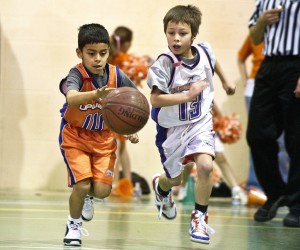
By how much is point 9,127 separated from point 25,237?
4195 millimetres

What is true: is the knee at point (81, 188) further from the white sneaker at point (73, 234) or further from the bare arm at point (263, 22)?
the bare arm at point (263, 22)

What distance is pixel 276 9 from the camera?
6469 millimetres

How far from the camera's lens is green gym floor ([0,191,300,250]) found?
514 centimetres

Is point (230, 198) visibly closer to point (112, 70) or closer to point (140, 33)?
point (140, 33)

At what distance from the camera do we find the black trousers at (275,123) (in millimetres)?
6414

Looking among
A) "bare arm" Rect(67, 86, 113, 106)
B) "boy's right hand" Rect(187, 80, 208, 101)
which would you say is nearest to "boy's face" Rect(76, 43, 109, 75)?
"bare arm" Rect(67, 86, 113, 106)

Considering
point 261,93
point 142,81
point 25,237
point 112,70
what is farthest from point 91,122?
point 142,81

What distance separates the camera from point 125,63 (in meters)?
8.49

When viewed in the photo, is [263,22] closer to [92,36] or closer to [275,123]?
[275,123]

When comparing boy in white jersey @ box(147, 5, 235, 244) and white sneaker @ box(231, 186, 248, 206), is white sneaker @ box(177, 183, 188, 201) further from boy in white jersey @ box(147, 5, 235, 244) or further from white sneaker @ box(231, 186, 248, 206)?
boy in white jersey @ box(147, 5, 235, 244)

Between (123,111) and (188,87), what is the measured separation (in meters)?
0.60

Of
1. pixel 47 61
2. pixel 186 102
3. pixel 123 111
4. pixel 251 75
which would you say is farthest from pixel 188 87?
pixel 47 61

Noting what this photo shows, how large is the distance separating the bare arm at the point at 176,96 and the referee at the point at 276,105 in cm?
152

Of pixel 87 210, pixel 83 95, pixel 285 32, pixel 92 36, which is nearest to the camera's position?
pixel 83 95
